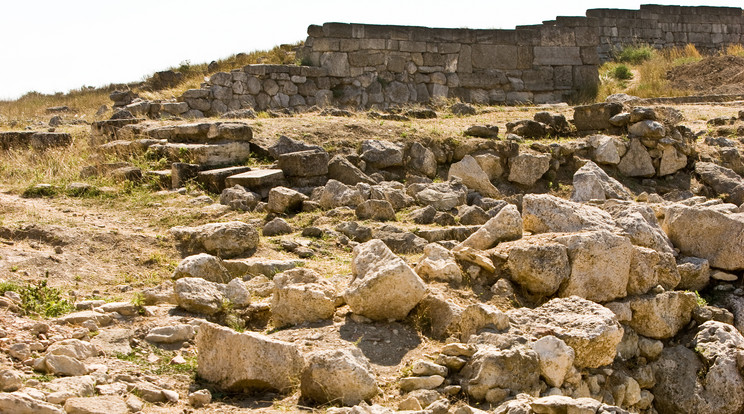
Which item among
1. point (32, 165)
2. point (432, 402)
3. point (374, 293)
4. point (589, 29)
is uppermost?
point (589, 29)

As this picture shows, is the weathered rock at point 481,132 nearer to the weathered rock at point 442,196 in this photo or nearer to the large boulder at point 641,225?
the weathered rock at point 442,196

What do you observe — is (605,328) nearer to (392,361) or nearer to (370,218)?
(392,361)

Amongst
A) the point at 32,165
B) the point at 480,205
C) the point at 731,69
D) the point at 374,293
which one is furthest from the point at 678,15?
the point at 374,293

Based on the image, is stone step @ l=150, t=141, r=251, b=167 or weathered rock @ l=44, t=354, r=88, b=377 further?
stone step @ l=150, t=141, r=251, b=167

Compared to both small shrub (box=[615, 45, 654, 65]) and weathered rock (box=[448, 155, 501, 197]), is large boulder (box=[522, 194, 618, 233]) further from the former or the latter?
small shrub (box=[615, 45, 654, 65])

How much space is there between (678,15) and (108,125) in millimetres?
17436

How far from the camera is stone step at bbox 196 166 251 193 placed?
31.3 feet

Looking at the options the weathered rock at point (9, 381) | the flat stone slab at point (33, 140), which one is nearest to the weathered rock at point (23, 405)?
the weathered rock at point (9, 381)

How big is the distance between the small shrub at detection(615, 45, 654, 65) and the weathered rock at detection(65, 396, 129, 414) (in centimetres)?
1838

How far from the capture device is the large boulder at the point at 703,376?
593 centimetres

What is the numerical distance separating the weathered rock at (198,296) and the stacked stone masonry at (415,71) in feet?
31.5

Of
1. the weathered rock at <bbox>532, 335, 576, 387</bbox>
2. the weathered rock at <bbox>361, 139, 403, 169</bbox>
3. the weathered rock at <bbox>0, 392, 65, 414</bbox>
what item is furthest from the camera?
the weathered rock at <bbox>361, 139, 403, 169</bbox>

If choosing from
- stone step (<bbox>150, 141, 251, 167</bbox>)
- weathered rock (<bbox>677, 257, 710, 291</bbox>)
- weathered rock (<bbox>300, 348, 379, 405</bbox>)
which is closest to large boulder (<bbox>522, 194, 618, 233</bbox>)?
weathered rock (<bbox>677, 257, 710, 291</bbox>)

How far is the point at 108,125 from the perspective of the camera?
37.8 feet
